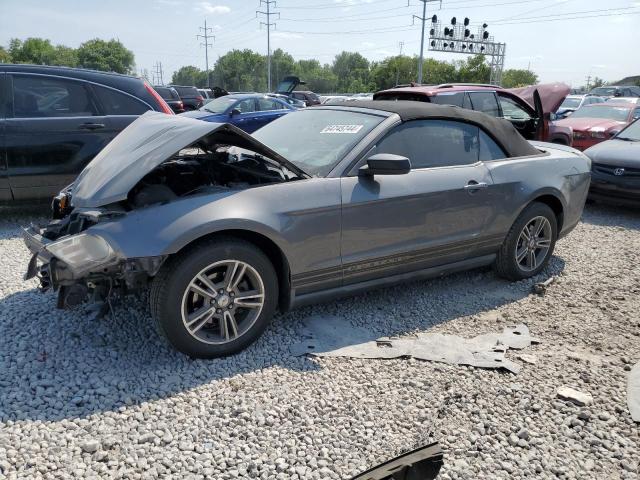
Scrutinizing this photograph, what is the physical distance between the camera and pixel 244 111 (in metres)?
11.9

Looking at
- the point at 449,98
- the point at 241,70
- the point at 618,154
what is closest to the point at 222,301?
the point at 449,98

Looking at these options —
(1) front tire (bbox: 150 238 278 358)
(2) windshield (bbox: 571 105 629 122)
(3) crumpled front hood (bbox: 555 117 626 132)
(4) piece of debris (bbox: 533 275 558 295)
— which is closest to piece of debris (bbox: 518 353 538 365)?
(4) piece of debris (bbox: 533 275 558 295)

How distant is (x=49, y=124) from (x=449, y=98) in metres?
5.46

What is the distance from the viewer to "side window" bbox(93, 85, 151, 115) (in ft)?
19.3

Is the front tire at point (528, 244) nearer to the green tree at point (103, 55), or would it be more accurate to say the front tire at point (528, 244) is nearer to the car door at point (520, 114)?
the car door at point (520, 114)

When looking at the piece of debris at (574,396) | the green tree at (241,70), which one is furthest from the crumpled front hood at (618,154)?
the green tree at (241,70)

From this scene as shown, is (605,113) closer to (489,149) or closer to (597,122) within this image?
(597,122)

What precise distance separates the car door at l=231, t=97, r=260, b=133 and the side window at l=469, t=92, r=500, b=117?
523 cm

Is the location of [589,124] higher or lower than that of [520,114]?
lower

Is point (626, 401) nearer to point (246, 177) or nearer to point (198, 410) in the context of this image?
point (198, 410)

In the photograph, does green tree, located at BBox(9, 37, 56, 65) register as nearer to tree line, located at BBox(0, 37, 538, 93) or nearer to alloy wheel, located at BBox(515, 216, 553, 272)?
tree line, located at BBox(0, 37, 538, 93)

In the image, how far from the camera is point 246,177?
11.5ft

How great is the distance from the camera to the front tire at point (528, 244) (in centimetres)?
436

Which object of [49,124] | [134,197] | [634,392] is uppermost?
[49,124]
